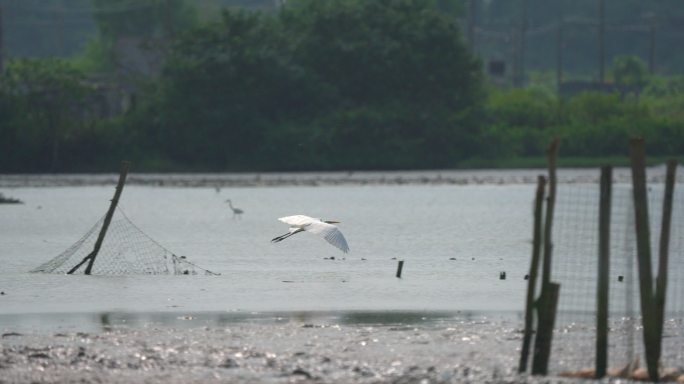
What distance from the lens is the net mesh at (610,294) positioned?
15844mm

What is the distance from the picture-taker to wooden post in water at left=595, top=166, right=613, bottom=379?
13.9 m

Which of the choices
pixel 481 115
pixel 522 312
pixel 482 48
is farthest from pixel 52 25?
pixel 522 312

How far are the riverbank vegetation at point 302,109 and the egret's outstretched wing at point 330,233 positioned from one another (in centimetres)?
3829

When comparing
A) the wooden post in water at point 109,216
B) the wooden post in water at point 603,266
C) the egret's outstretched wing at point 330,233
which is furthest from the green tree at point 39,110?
the wooden post in water at point 603,266

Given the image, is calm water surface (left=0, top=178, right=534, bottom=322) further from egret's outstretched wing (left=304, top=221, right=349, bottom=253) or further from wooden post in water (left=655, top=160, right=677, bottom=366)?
wooden post in water (left=655, top=160, right=677, bottom=366)

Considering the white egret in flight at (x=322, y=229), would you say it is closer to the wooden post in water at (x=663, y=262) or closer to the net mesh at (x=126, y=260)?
the net mesh at (x=126, y=260)

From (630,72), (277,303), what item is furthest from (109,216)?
(630,72)

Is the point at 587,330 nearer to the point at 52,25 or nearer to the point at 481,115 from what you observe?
the point at 481,115

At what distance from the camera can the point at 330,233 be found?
2302cm

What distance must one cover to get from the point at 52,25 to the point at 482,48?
34530 millimetres

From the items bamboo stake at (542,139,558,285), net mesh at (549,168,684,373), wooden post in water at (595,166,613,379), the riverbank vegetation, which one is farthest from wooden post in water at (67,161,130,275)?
the riverbank vegetation

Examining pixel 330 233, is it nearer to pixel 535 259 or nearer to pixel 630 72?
pixel 535 259

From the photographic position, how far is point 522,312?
19.8m

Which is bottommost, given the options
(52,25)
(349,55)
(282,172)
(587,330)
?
(587,330)
